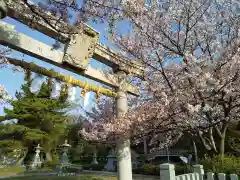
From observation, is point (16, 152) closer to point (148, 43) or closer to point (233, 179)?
point (148, 43)

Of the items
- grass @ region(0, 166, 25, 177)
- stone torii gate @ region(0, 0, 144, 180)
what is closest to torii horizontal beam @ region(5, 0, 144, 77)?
stone torii gate @ region(0, 0, 144, 180)

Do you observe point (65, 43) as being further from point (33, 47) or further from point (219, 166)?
point (219, 166)

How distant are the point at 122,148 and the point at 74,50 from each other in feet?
9.12

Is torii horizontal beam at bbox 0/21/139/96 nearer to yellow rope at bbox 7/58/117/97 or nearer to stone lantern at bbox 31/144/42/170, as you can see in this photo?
yellow rope at bbox 7/58/117/97

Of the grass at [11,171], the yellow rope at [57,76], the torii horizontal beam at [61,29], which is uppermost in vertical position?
the torii horizontal beam at [61,29]

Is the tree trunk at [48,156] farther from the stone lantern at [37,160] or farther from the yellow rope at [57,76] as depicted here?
the yellow rope at [57,76]

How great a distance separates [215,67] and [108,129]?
10.1ft

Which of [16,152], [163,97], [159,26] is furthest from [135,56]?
[16,152]

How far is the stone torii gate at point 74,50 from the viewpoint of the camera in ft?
13.0

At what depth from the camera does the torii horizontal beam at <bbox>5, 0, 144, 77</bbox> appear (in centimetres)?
388

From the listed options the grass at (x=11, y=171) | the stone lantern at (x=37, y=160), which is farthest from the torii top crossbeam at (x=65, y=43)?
the stone lantern at (x=37, y=160)

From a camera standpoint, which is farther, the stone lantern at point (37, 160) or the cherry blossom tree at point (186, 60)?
the stone lantern at point (37, 160)

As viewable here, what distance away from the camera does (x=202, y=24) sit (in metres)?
6.67

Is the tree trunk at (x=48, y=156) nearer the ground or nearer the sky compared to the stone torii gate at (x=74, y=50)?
nearer the ground
